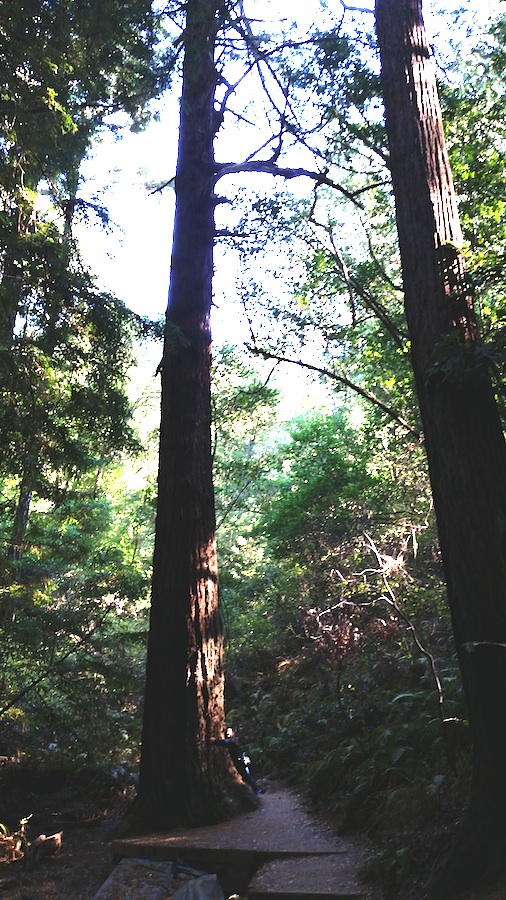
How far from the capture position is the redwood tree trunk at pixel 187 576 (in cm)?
623

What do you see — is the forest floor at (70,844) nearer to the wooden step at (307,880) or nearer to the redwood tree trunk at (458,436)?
the wooden step at (307,880)

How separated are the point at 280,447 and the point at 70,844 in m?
8.53

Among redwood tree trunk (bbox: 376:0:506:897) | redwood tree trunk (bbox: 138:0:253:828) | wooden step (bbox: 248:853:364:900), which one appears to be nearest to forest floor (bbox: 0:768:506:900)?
wooden step (bbox: 248:853:364:900)

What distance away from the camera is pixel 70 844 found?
259 inches

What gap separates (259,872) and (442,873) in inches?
77.7

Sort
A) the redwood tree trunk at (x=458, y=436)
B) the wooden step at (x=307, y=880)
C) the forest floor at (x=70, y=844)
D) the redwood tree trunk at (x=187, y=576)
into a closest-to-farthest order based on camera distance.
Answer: the redwood tree trunk at (x=458, y=436)
the wooden step at (x=307, y=880)
the forest floor at (x=70, y=844)
the redwood tree trunk at (x=187, y=576)

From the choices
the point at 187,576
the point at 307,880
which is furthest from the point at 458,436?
the point at 187,576

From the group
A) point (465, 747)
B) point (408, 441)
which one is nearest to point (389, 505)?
point (408, 441)

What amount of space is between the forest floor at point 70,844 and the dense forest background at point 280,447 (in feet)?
1.42

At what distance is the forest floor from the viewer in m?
5.16

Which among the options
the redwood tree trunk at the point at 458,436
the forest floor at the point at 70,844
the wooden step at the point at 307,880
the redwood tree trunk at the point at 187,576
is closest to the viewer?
the redwood tree trunk at the point at 458,436

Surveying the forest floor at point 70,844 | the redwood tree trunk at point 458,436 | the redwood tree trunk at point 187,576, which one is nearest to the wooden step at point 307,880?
the forest floor at point 70,844

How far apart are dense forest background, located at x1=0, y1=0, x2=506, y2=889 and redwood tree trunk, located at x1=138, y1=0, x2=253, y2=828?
62 centimetres

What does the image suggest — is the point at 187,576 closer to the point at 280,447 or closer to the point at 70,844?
the point at 70,844
